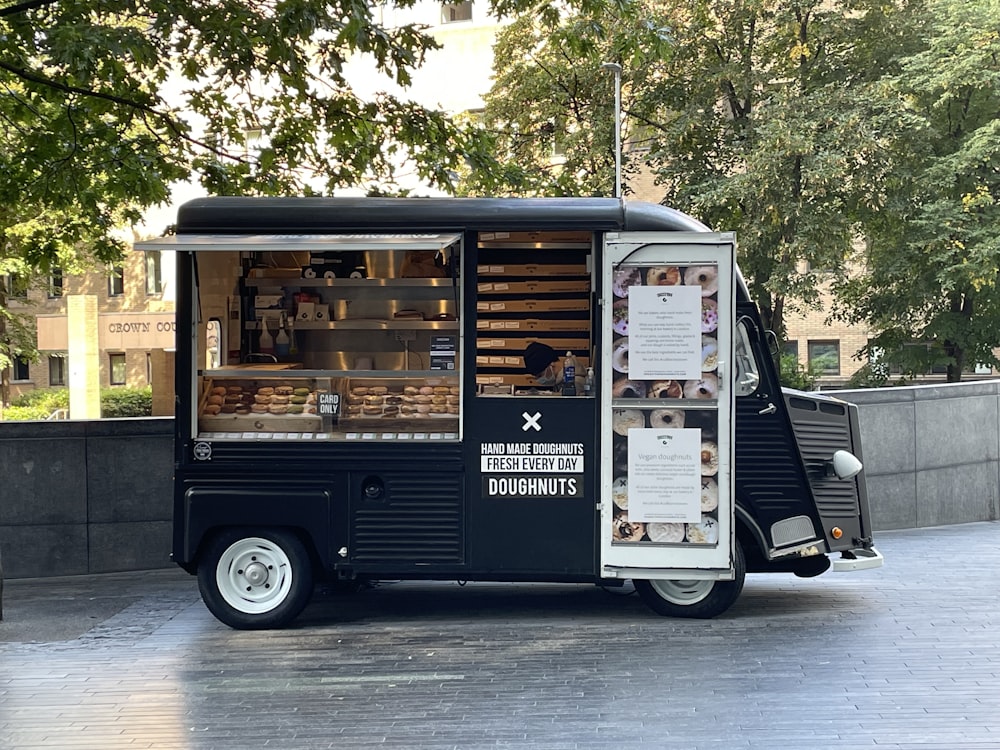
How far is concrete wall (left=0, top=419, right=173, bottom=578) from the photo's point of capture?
10414 millimetres

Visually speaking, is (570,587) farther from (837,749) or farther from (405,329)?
(837,749)

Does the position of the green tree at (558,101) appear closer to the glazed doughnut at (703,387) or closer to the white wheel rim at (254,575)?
the glazed doughnut at (703,387)

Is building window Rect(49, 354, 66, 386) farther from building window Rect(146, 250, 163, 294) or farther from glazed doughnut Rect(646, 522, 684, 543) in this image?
glazed doughnut Rect(646, 522, 684, 543)

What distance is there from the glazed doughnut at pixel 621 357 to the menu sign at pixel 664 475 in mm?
437

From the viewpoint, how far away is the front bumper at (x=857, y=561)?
317 inches

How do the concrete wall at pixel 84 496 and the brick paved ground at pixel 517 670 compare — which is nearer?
the brick paved ground at pixel 517 670

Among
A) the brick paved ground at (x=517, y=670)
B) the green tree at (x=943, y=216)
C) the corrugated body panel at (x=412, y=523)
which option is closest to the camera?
the brick paved ground at (x=517, y=670)

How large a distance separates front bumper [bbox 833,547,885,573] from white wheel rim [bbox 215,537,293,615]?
3915 mm

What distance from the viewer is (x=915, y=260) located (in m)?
22.2

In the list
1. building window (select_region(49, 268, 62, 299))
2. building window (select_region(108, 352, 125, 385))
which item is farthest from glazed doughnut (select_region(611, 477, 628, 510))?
building window (select_region(108, 352, 125, 385))

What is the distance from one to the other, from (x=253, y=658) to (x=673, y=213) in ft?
13.6

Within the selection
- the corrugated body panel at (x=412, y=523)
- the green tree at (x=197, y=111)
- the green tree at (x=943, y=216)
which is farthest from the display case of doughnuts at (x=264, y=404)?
the green tree at (x=943, y=216)

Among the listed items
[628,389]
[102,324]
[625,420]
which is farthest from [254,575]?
[102,324]

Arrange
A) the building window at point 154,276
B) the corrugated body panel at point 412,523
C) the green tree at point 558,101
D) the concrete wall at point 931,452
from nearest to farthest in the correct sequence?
the corrugated body panel at point 412,523 < the concrete wall at point 931,452 < the green tree at point 558,101 < the building window at point 154,276
